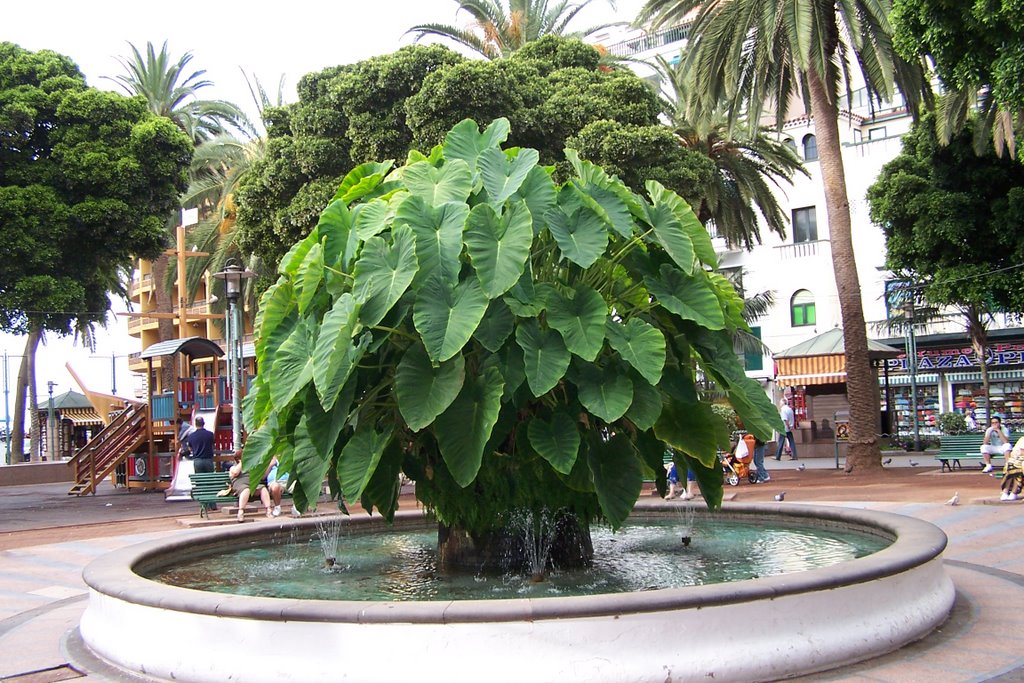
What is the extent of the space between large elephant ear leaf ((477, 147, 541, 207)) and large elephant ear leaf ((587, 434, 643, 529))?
1849 mm

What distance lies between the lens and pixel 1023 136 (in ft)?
56.9

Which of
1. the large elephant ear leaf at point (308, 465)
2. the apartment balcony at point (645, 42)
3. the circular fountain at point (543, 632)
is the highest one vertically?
the apartment balcony at point (645, 42)

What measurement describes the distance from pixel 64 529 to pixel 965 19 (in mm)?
15651

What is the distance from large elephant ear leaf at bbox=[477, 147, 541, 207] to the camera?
23.4 feet

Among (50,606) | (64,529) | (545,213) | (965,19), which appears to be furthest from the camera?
(64,529)

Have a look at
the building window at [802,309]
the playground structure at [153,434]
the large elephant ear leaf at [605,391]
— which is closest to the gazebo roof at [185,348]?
the playground structure at [153,434]

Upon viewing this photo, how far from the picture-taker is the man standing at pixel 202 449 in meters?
19.7

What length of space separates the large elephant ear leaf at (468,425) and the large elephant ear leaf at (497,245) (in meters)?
0.62

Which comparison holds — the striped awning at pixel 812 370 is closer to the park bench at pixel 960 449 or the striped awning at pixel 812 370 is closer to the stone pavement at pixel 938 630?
the park bench at pixel 960 449

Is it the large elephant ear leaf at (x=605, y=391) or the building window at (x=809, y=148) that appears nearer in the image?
the large elephant ear leaf at (x=605, y=391)

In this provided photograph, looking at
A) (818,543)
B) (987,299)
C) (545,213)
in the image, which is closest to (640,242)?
(545,213)

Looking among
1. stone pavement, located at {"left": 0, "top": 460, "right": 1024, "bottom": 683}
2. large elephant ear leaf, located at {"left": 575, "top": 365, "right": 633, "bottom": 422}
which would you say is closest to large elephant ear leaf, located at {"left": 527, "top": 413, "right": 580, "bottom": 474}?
large elephant ear leaf, located at {"left": 575, "top": 365, "right": 633, "bottom": 422}

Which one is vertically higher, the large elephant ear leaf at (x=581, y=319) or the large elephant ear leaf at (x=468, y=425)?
the large elephant ear leaf at (x=581, y=319)

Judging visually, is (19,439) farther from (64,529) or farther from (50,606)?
(50,606)
